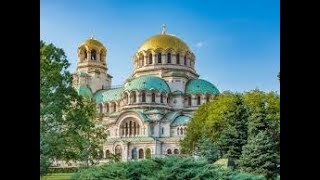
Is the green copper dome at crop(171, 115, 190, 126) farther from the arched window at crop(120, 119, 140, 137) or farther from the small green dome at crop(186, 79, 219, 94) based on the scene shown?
the small green dome at crop(186, 79, 219, 94)

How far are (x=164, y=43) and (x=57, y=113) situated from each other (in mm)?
38453

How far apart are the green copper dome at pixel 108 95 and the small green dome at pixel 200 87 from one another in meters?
8.26

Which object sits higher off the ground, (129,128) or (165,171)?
(129,128)

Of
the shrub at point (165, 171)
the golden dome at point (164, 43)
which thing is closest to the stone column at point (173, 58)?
the golden dome at point (164, 43)

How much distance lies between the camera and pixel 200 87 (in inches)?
2023

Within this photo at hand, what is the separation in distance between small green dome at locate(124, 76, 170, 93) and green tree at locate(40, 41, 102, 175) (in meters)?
31.2

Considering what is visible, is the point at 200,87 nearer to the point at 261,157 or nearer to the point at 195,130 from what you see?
the point at 195,130

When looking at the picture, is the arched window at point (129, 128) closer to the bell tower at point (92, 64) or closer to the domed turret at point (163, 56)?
the domed turret at point (163, 56)

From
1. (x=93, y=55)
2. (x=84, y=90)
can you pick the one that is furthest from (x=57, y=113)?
(x=93, y=55)

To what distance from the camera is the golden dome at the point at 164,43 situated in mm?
53312

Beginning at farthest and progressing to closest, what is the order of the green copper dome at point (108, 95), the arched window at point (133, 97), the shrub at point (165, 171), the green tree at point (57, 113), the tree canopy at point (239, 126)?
the green copper dome at point (108, 95) < the arched window at point (133, 97) < the tree canopy at point (239, 126) < the green tree at point (57, 113) < the shrub at point (165, 171)
